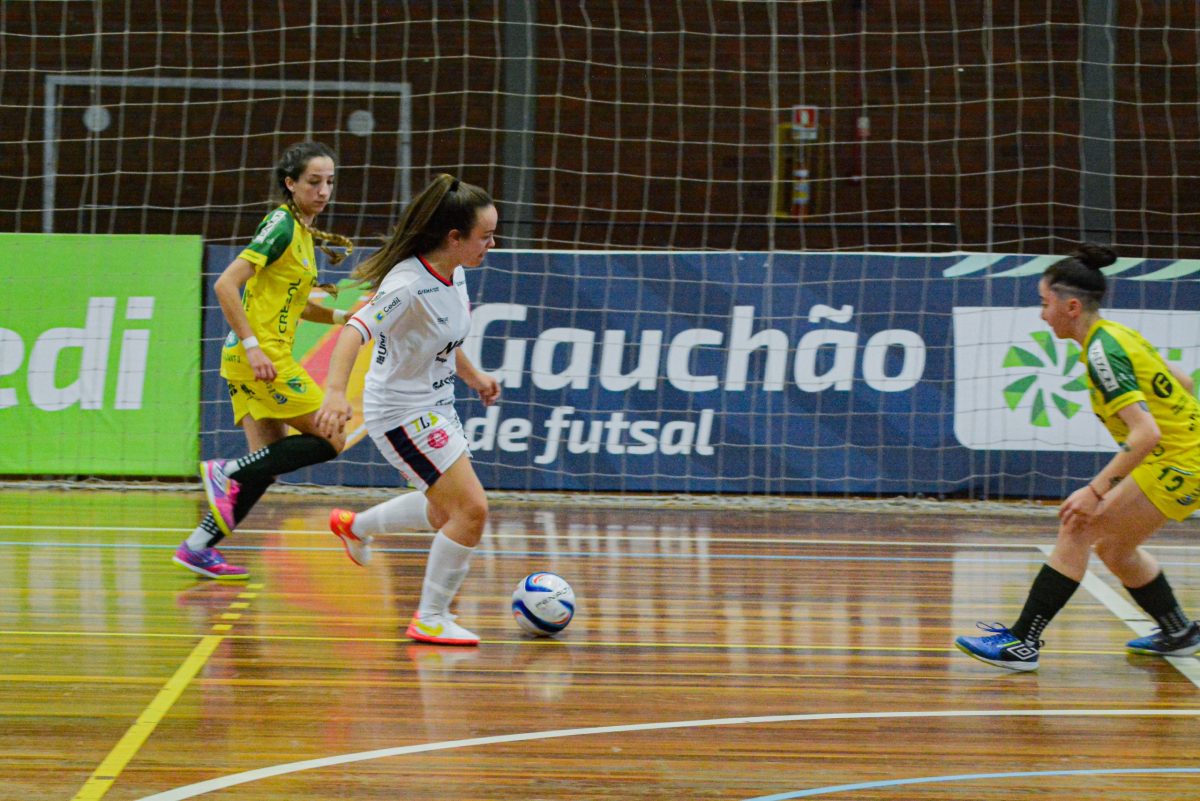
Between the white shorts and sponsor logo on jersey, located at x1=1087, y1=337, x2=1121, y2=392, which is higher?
sponsor logo on jersey, located at x1=1087, y1=337, x2=1121, y2=392

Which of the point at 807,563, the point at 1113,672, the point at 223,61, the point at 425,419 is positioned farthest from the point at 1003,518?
the point at 223,61

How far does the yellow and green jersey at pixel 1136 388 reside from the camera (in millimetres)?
4426

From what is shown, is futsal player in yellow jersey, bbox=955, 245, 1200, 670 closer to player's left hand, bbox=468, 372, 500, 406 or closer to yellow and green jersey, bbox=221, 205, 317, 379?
player's left hand, bbox=468, 372, 500, 406

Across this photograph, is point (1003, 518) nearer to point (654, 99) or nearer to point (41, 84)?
point (654, 99)

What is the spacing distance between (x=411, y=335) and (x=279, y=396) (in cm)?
137

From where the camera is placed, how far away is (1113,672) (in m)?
4.78

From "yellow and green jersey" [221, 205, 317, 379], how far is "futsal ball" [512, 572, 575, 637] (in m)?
1.60

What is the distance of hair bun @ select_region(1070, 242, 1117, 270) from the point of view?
181 inches

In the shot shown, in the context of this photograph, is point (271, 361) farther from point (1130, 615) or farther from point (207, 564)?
point (1130, 615)

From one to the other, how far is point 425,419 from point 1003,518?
15.1 ft

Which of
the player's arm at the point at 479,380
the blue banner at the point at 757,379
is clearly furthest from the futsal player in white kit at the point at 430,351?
the blue banner at the point at 757,379

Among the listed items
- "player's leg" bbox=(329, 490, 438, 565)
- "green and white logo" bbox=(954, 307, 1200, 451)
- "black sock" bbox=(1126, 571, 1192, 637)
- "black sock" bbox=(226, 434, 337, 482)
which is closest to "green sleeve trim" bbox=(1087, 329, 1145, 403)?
"black sock" bbox=(1126, 571, 1192, 637)

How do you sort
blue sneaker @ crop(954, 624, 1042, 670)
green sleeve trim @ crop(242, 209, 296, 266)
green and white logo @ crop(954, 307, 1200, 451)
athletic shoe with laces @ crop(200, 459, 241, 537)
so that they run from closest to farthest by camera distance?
blue sneaker @ crop(954, 624, 1042, 670) → green sleeve trim @ crop(242, 209, 296, 266) → athletic shoe with laces @ crop(200, 459, 241, 537) → green and white logo @ crop(954, 307, 1200, 451)

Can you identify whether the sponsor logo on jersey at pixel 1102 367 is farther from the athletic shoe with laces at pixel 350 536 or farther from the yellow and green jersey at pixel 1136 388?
the athletic shoe with laces at pixel 350 536
